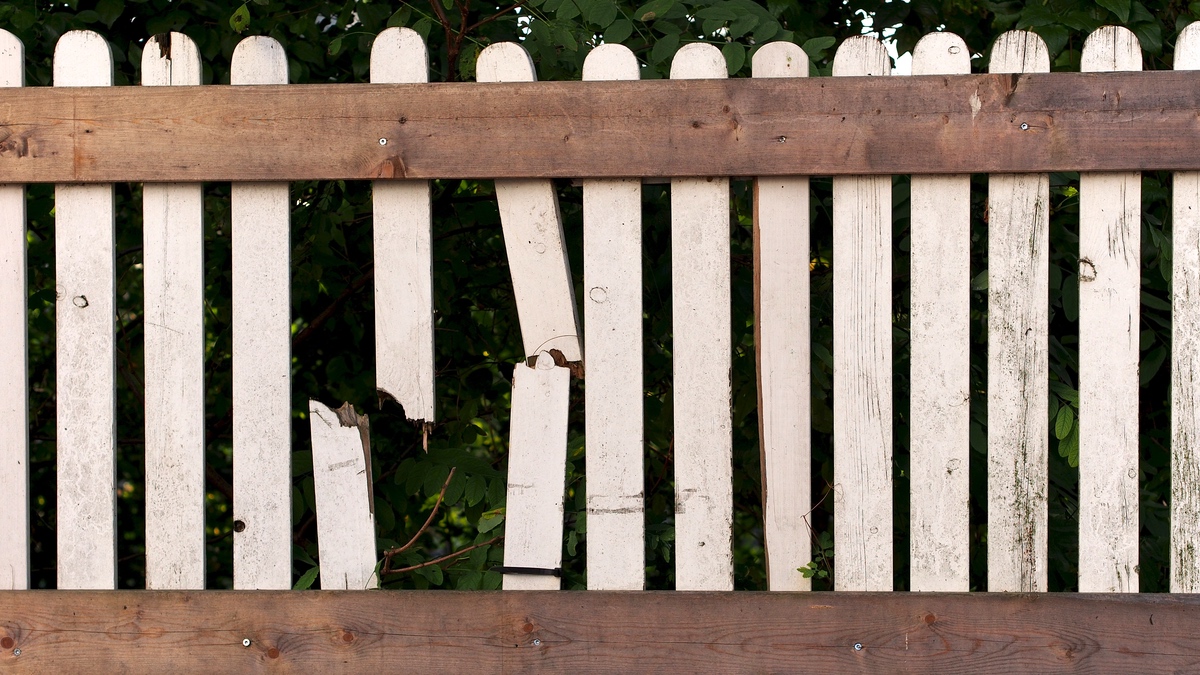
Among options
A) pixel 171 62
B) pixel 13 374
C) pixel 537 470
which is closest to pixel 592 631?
pixel 537 470

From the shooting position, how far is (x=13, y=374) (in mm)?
1658

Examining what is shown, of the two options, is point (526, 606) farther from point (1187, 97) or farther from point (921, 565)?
point (1187, 97)

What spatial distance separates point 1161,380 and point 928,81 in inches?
48.9

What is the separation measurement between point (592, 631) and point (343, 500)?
463mm

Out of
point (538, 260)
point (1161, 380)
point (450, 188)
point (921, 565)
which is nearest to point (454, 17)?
point (450, 188)

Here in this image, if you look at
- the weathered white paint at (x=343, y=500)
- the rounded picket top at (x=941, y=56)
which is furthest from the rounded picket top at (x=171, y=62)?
the rounded picket top at (x=941, y=56)

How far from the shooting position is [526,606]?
1.64m

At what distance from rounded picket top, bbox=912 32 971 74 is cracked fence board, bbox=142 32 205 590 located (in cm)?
116

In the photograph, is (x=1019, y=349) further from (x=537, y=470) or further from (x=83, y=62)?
(x=83, y=62)

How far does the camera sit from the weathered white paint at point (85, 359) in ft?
5.44

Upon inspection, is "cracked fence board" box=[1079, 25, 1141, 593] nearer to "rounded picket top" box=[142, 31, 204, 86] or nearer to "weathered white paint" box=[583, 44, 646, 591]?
"weathered white paint" box=[583, 44, 646, 591]

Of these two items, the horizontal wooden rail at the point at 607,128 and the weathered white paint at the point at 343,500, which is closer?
the horizontal wooden rail at the point at 607,128

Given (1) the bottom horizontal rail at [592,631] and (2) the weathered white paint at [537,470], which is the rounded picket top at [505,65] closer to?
(2) the weathered white paint at [537,470]

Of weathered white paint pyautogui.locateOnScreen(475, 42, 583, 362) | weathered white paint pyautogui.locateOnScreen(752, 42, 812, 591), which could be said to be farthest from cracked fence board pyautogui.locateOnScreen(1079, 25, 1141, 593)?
weathered white paint pyautogui.locateOnScreen(475, 42, 583, 362)
